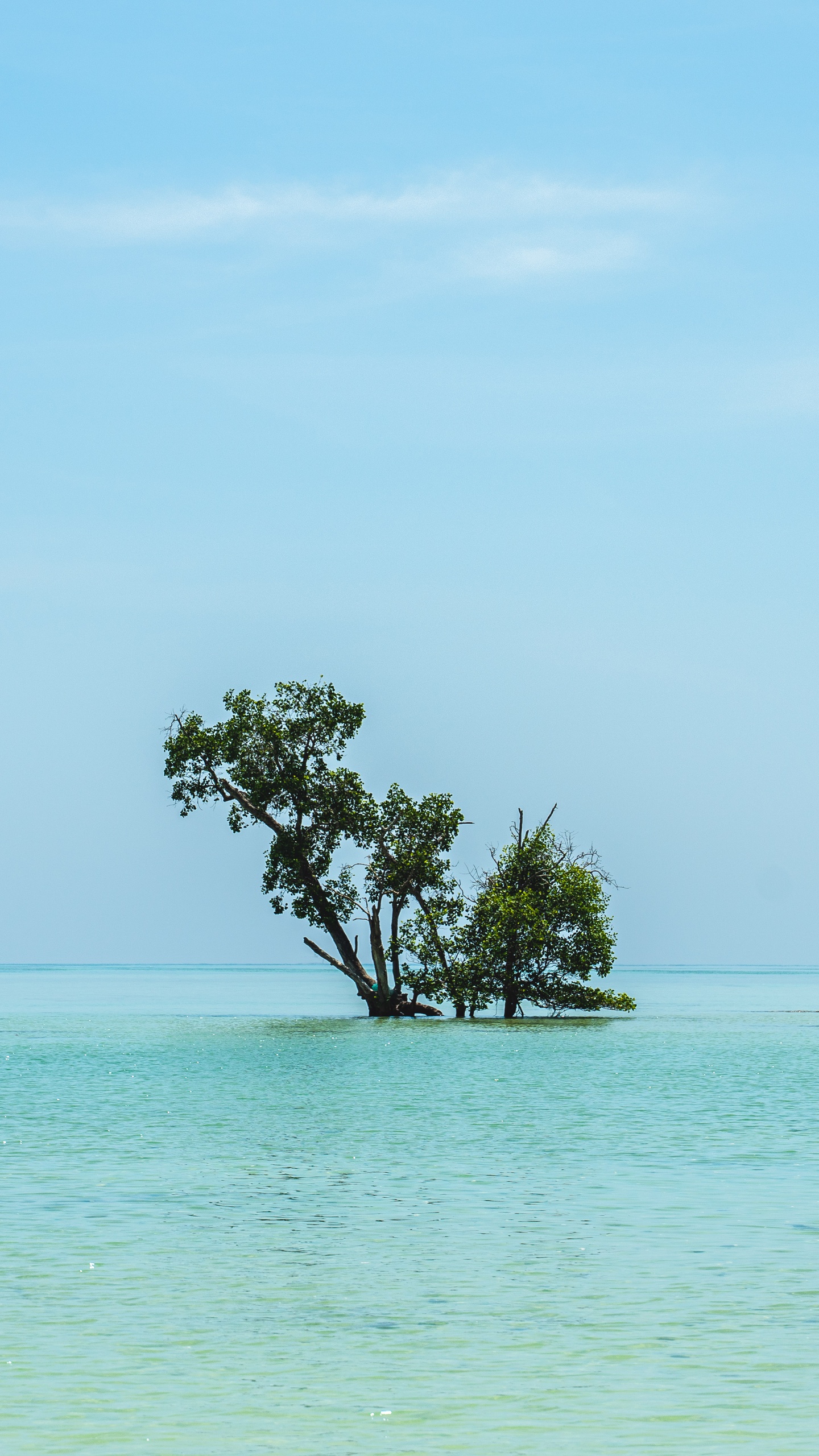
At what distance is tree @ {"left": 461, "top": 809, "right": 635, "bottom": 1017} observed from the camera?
6116cm

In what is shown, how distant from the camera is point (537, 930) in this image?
200ft

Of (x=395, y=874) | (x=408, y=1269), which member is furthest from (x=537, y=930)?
(x=408, y=1269)

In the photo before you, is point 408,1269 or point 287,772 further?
point 287,772

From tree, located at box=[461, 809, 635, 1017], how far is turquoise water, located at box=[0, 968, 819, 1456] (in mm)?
22907

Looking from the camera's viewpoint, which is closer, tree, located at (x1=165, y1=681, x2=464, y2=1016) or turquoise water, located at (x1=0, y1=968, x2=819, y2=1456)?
turquoise water, located at (x1=0, y1=968, x2=819, y2=1456)

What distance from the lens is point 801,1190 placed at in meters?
21.3

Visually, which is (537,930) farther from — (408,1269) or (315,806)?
(408,1269)

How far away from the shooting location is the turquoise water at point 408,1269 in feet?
37.3

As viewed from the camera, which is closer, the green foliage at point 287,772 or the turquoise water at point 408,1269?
the turquoise water at point 408,1269

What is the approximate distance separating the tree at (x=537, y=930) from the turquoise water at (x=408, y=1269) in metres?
22.9

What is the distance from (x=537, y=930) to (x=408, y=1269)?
44.9 m

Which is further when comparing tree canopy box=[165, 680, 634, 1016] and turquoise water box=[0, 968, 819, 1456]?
tree canopy box=[165, 680, 634, 1016]

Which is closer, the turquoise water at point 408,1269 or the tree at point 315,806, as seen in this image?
the turquoise water at point 408,1269

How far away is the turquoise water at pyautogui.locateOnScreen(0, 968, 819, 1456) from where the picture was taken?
11359mm
